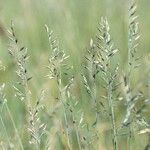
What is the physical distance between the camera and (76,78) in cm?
208

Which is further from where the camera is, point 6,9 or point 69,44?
point 6,9

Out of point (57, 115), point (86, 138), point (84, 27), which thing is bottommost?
point (86, 138)

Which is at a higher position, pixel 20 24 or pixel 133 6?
pixel 20 24

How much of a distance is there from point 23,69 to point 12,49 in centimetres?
8

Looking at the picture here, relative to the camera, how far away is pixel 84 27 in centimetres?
270

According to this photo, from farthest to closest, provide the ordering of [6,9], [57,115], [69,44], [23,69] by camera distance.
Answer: [6,9] → [69,44] → [57,115] → [23,69]

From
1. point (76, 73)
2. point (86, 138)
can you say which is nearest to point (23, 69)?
point (86, 138)

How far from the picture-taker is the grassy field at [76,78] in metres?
1.18

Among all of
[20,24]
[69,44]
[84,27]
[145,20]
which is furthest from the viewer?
[20,24]

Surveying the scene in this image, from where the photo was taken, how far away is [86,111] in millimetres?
1871

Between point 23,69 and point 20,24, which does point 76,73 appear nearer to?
point 23,69

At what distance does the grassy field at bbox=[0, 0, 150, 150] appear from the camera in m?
1.18

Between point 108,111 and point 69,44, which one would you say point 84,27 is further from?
point 108,111

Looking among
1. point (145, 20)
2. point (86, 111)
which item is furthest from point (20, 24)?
point (86, 111)
